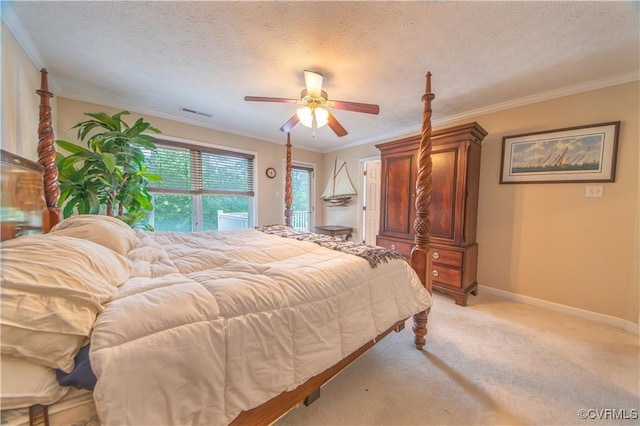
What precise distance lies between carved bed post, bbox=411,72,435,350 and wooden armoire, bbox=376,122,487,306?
0.78 meters

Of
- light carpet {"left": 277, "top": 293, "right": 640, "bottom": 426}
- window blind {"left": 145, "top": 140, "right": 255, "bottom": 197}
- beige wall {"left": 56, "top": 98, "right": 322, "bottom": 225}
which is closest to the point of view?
light carpet {"left": 277, "top": 293, "right": 640, "bottom": 426}

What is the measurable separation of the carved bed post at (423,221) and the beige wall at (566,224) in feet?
Result: 4.70

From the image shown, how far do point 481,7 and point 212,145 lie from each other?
136 inches

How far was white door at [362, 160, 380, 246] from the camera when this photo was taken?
4.14 meters

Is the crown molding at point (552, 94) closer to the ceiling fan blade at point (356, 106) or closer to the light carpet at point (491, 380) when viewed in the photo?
the ceiling fan blade at point (356, 106)

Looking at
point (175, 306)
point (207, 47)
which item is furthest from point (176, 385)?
point (207, 47)

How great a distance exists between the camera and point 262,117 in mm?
3217

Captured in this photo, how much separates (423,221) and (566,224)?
1.83 meters

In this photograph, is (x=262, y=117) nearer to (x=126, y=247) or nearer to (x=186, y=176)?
(x=186, y=176)

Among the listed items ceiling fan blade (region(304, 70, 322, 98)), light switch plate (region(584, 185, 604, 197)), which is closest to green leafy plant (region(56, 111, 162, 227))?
ceiling fan blade (region(304, 70, 322, 98))

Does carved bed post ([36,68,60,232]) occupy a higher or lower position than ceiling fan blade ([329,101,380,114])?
lower

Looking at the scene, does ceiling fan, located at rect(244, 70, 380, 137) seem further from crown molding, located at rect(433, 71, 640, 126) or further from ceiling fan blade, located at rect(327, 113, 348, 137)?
crown molding, located at rect(433, 71, 640, 126)

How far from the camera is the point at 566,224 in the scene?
92.0 inches

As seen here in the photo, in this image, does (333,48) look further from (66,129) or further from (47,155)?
(66,129)
